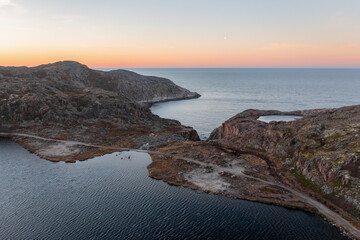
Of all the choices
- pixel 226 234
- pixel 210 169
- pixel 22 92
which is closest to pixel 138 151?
pixel 210 169

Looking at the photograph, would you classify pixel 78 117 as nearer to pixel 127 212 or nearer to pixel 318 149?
pixel 127 212

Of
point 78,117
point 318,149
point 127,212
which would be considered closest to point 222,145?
point 318,149

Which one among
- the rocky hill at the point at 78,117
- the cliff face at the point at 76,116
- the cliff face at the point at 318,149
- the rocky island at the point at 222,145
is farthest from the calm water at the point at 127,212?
the cliff face at the point at 76,116

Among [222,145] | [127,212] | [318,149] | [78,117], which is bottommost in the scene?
[127,212]

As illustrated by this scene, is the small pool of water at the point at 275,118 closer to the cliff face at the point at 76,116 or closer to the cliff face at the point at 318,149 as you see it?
the cliff face at the point at 318,149

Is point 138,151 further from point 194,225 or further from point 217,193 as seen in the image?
point 194,225
